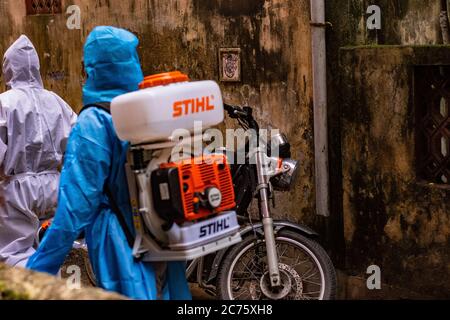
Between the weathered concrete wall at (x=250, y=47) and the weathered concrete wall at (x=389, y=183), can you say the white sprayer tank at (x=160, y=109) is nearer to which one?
the weathered concrete wall at (x=389, y=183)

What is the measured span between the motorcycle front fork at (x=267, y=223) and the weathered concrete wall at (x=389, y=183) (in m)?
1.25

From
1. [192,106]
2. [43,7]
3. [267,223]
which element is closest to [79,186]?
[192,106]

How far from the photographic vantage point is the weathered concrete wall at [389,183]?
6.66 metres

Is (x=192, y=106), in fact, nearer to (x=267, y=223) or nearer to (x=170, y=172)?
(x=170, y=172)

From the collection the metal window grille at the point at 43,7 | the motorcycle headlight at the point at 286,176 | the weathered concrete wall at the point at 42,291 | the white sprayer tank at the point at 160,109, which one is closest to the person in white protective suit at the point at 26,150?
the motorcycle headlight at the point at 286,176

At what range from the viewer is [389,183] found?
694 cm

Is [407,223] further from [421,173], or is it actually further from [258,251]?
[258,251]

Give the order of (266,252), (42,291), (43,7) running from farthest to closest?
(43,7) → (266,252) → (42,291)

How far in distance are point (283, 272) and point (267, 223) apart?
1.22 feet

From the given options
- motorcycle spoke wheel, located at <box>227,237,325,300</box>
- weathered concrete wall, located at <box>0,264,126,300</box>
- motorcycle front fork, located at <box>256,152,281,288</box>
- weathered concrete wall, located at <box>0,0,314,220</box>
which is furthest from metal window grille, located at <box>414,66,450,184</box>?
weathered concrete wall, located at <box>0,264,126,300</box>

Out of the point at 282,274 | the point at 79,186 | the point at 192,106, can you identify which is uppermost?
the point at 192,106

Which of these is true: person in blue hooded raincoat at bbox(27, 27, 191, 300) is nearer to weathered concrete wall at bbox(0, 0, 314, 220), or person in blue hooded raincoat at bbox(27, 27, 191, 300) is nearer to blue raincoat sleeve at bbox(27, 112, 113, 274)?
blue raincoat sleeve at bbox(27, 112, 113, 274)

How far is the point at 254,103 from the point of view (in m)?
7.98
